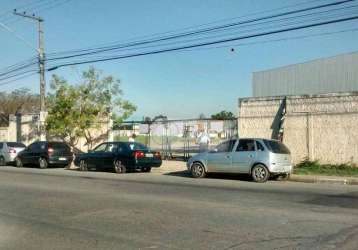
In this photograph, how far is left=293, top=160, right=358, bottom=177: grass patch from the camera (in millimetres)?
21181

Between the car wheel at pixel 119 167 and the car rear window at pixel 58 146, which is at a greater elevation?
the car rear window at pixel 58 146

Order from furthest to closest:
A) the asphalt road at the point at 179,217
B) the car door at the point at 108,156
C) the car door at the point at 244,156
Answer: the car door at the point at 108,156 < the car door at the point at 244,156 < the asphalt road at the point at 179,217

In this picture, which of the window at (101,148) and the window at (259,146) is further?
the window at (101,148)

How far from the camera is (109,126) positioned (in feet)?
114

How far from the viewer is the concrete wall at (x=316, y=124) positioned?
2275 cm

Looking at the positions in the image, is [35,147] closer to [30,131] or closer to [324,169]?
[30,131]

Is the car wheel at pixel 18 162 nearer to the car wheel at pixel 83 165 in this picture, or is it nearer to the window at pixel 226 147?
the car wheel at pixel 83 165

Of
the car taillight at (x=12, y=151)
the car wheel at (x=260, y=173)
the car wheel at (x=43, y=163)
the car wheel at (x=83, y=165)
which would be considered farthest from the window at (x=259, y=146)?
the car taillight at (x=12, y=151)

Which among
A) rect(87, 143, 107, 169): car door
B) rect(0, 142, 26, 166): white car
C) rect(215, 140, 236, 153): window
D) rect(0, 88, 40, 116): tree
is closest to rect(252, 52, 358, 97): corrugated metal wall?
rect(87, 143, 107, 169): car door

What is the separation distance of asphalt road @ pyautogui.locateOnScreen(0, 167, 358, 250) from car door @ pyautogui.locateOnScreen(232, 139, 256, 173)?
2114 mm

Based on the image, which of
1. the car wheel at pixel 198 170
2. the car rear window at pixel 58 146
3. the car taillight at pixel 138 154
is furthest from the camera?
the car rear window at pixel 58 146

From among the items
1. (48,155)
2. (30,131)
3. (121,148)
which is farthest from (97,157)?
(30,131)

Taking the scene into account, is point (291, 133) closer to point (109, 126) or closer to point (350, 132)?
point (350, 132)

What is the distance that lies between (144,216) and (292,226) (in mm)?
3037
